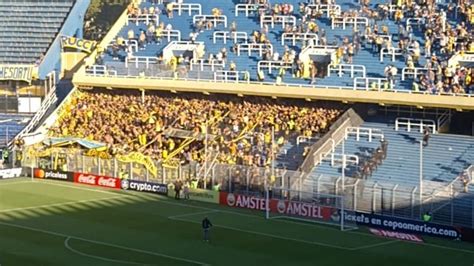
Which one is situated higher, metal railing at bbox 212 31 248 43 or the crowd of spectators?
metal railing at bbox 212 31 248 43

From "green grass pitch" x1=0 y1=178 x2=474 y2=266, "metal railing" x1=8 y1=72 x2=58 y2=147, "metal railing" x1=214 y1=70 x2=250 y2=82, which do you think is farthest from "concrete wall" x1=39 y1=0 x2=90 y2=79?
"green grass pitch" x1=0 y1=178 x2=474 y2=266

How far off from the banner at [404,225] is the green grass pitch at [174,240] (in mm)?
575

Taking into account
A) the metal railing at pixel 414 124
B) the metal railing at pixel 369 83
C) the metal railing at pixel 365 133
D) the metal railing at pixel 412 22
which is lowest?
the metal railing at pixel 365 133

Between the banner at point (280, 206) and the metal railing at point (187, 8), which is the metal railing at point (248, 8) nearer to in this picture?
the metal railing at point (187, 8)

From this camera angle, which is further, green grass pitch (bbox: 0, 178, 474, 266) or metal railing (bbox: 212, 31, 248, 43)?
metal railing (bbox: 212, 31, 248, 43)

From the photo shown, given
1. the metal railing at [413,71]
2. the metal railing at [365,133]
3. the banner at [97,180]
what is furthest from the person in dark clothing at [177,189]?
the metal railing at [413,71]

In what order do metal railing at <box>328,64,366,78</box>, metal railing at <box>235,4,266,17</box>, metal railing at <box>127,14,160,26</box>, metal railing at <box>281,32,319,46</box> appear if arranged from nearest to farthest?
metal railing at <box>328,64,366,78</box> < metal railing at <box>281,32,319,46</box> < metal railing at <box>235,4,266,17</box> < metal railing at <box>127,14,160,26</box>

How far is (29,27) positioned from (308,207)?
30668 mm

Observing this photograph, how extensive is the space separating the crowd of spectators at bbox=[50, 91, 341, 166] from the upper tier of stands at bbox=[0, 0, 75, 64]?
8.84 meters

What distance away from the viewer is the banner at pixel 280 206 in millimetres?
40812

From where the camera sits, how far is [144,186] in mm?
48562

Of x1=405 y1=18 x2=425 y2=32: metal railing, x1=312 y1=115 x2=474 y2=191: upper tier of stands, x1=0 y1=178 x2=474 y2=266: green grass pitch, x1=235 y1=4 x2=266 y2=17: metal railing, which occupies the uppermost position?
x1=235 y1=4 x2=266 y2=17: metal railing

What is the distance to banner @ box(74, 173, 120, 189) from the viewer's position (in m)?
49.7

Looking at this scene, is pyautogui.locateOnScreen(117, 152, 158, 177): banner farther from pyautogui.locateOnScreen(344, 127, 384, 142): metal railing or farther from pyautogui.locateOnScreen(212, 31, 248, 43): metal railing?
pyautogui.locateOnScreen(344, 127, 384, 142): metal railing
